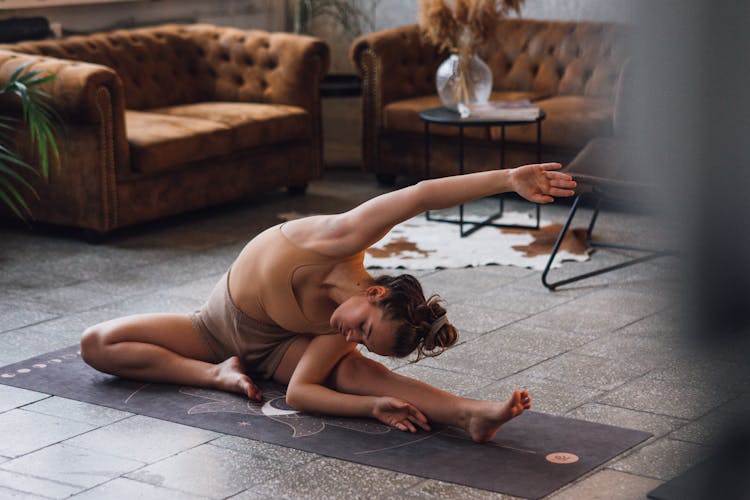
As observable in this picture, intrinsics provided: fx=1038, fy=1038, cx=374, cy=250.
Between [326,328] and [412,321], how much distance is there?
0.35 meters

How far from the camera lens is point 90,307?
343 cm

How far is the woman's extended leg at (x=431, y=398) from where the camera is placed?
212 cm

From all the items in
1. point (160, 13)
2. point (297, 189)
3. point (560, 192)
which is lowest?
point (297, 189)

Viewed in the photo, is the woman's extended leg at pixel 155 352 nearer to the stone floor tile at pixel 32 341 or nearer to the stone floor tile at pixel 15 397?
the stone floor tile at pixel 15 397

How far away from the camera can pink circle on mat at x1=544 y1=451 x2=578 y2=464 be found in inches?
82.7

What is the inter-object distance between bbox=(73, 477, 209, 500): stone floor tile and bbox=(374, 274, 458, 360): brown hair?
512mm

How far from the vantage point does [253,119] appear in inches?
195

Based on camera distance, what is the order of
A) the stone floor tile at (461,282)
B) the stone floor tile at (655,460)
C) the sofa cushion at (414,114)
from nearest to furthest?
the stone floor tile at (655,460), the stone floor tile at (461,282), the sofa cushion at (414,114)

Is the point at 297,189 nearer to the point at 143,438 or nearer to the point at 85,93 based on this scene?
the point at 85,93

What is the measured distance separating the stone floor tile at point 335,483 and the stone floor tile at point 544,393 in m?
0.55

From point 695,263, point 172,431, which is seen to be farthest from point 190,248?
point 695,263

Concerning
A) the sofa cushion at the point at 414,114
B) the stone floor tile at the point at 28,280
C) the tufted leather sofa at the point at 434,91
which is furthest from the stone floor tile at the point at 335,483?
the sofa cushion at the point at 414,114

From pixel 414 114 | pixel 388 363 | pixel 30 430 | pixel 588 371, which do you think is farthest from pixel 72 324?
pixel 414 114

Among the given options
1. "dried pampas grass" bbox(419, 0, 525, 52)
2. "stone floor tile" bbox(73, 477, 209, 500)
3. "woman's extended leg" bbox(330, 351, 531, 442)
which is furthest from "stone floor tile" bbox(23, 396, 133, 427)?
"dried pampas grass" bbox(419, 0, 525, 52)
